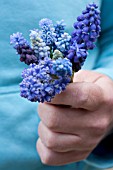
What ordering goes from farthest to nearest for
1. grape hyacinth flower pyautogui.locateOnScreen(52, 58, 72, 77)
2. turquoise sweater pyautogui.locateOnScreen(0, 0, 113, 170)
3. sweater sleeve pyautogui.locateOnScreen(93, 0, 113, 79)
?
sweater sleeve pyautogui.locateOnScreen(93, 0, 113, 79) < turquoise sweater pyautogui.locateOnScreen(0, 0, 113, 170) < grape hyacinth flower pyautogui.locateOnScreen(52, 58, 72, 77)

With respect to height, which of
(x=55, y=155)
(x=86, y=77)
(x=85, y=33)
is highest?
(x=85, y=33)

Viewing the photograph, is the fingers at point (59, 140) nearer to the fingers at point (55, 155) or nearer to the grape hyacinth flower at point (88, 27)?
the fingers at point (55, 155)

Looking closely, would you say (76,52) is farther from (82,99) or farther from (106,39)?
(106,39)

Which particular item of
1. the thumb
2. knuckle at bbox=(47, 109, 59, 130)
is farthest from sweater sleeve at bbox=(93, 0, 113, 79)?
knuckle at bbox=(47, 109, 59, 130)

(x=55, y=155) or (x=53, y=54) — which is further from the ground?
(x=53, y=54)

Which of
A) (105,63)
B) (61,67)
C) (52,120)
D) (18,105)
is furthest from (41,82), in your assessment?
(105,63)

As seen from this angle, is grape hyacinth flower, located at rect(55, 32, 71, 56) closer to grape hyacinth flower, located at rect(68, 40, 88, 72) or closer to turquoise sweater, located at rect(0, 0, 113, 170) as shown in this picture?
grape hyacinth flower, located at rect(68, 40, 88, 72)

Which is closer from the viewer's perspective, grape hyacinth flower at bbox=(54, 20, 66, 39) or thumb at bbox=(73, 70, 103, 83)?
grape hyacinth flower at bbox=(54, 20, 66, 39)
